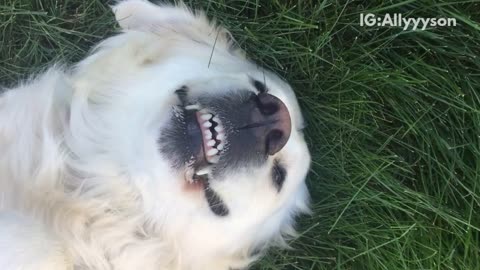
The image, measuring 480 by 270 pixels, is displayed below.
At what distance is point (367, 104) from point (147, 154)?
1.12 m

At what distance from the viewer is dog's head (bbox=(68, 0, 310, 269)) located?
200cm

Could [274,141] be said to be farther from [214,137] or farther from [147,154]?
[147,154]

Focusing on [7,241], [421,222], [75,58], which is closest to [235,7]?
[75,58]

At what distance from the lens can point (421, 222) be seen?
2.67m

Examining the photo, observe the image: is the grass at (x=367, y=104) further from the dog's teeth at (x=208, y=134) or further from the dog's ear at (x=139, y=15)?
the dog's teeth at (x=208, y=134)

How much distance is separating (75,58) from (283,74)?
970 mm

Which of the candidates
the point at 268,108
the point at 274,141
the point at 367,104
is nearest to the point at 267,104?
the point at 268,108

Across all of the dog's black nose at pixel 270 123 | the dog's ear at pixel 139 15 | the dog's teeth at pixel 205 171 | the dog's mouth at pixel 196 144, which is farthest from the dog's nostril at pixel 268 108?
the dog's ear at pixel 139 15

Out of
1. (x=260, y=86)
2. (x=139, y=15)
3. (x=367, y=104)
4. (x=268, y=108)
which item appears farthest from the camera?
(x=367, y=104)

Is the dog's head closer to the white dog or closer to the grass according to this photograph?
the white dog

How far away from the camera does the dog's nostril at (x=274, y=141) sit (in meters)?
2.05

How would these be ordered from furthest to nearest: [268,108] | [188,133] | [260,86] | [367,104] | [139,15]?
[367,104] → [139,15] → [260,86] → [268,108] → [188,133]

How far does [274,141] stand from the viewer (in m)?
2.07

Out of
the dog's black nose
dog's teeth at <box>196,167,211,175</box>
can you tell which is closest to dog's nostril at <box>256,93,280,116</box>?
the dog's black nose
